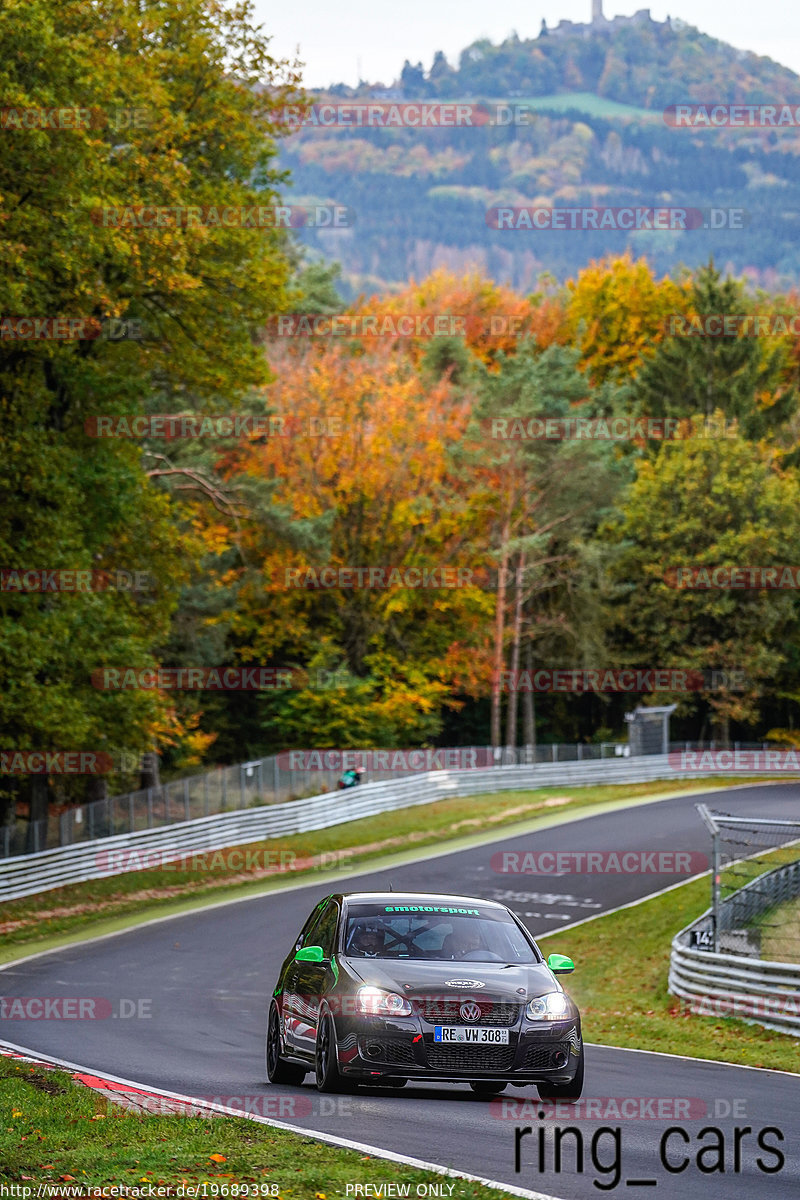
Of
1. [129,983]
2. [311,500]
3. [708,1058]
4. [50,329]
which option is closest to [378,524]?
[311,500]

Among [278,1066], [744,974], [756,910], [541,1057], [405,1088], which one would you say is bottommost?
[744,974]

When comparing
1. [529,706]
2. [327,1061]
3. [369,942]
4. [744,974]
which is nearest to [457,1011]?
[327,1061]

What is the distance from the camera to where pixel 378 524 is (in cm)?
5912

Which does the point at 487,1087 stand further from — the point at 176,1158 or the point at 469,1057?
the point at 176,1158

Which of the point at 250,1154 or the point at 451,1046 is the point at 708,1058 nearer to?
the point at 451,1046

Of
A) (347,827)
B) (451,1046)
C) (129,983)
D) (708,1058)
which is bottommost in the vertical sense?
(347,827)

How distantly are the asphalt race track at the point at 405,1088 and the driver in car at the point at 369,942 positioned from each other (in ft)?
3.30

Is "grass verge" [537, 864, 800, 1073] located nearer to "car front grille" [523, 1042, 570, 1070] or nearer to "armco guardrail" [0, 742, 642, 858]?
"car front grille" [523, 1042, 570, 1070]

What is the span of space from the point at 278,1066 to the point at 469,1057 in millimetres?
2204

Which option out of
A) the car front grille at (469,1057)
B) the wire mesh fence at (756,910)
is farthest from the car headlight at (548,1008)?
the wire mesh fence at (756,910)

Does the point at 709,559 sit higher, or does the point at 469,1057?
the point at 469,1057

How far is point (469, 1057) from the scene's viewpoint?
412 inches

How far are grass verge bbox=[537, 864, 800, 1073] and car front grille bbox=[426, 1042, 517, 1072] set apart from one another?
18.1ft

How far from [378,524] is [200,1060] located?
4531cm
